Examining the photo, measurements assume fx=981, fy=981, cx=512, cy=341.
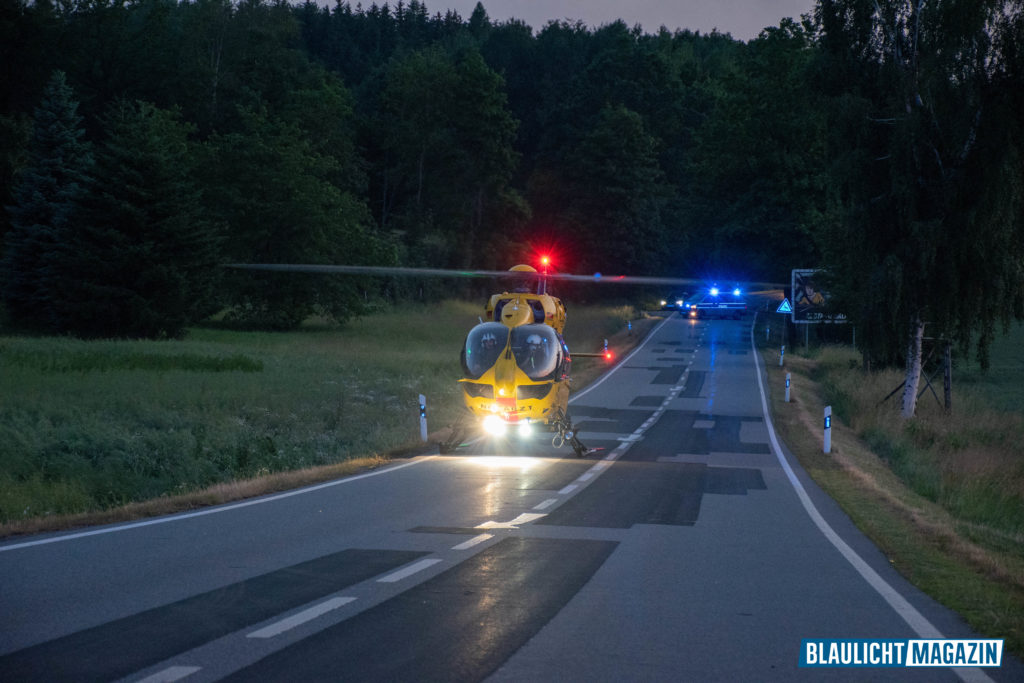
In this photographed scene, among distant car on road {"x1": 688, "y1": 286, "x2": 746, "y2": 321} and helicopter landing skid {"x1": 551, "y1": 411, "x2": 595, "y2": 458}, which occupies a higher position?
distant car on road {"x1": 688, "y1": 286, "x2": 746, "y2": 321}

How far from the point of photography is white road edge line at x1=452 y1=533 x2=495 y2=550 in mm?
9961

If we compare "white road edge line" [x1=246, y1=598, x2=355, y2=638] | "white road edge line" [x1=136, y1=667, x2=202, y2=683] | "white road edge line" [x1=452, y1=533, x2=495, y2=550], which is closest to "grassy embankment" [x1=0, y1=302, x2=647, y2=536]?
"white road edge line" [x1=452, y1=533, x2=495, y2=550]

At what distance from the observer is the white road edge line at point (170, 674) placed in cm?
555

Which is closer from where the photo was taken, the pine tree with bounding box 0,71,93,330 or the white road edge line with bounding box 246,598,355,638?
the white road edge line with bounding box 246,598,355,638

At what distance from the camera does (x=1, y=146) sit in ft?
189

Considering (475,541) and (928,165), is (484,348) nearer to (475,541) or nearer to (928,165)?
(475,541)

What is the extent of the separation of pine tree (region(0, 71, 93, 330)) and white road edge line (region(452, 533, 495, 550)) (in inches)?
1640

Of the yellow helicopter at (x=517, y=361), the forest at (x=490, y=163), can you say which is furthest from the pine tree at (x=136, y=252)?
the yellow helicopter at (x=517, y=361)

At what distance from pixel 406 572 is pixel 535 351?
34.2 feet

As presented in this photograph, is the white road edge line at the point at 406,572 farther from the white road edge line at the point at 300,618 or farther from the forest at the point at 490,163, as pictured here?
the forest at the point at 490,163

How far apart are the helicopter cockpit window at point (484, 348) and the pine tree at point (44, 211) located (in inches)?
1348

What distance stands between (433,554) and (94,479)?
1174 centimetres

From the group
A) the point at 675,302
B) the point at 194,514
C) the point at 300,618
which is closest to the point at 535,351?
the point at 194,514

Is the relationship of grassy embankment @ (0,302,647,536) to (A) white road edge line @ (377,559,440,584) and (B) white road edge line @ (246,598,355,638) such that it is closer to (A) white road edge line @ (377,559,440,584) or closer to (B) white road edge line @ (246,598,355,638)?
(A) white road edge line @ (377,559,440,584)
